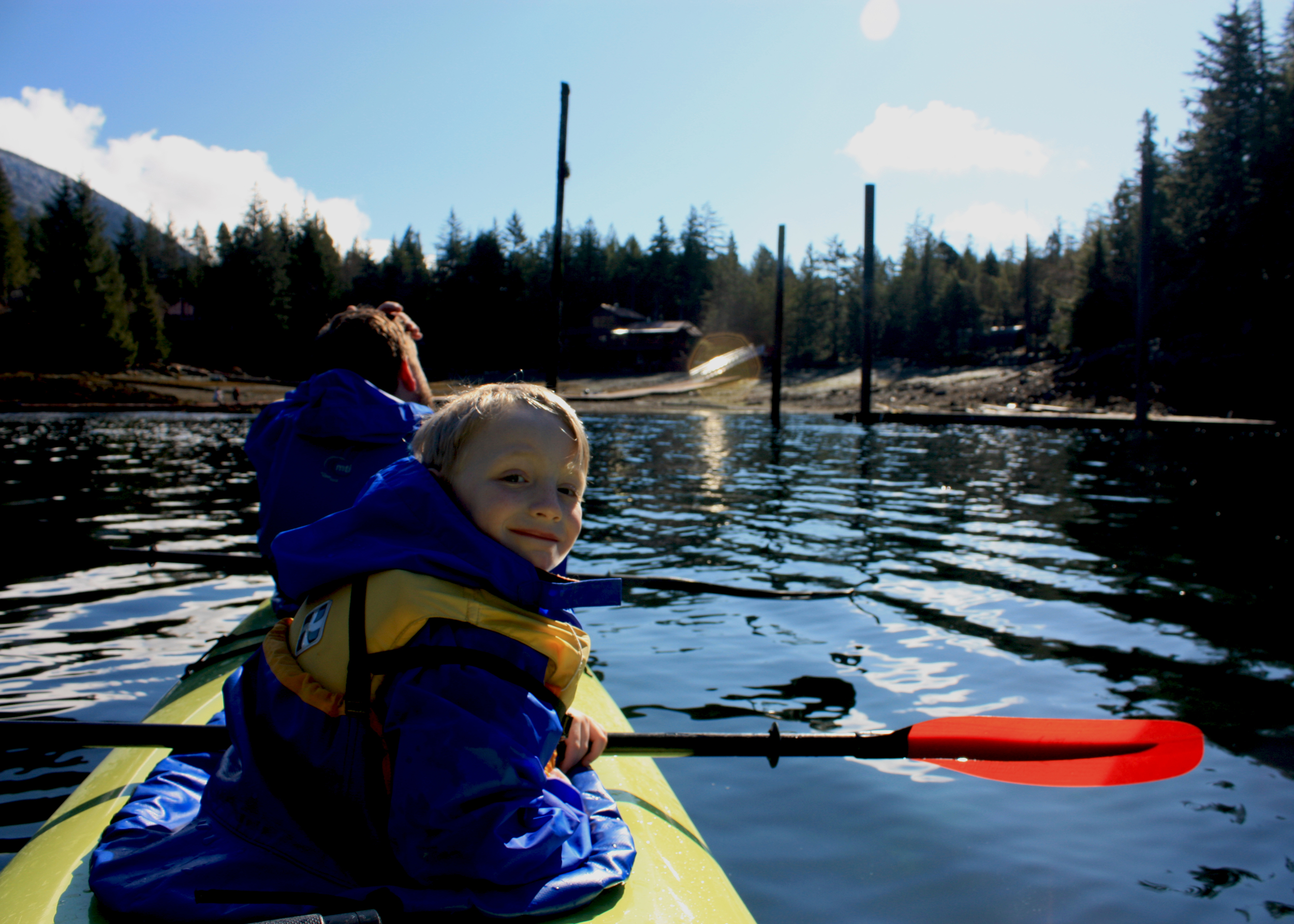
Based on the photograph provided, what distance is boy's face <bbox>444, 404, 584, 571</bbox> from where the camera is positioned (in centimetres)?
173

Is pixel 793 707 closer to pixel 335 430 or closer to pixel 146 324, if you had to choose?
pixel 335 430

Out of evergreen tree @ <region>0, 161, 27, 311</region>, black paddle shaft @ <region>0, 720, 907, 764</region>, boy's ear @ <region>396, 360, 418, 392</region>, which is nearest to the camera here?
black paddle shaft @ <region>0, 720, 907, 764</region>

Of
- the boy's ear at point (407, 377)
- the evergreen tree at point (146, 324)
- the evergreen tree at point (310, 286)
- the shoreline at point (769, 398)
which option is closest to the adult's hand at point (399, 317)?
the boy's ear at point (407, 377)

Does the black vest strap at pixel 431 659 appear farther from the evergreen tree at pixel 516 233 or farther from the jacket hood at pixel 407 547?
the evergreen tree at pixel 516 233

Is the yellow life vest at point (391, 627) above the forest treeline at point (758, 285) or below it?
below

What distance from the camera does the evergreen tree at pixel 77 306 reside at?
43.0m

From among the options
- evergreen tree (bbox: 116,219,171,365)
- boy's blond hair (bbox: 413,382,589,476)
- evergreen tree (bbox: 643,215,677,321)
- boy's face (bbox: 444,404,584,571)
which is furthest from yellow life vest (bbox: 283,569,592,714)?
evergreen tree (bbox: 643,215,677,321)

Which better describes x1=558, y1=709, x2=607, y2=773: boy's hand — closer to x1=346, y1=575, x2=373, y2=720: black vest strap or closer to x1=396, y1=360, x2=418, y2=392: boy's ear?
x1=346, y1=575, x2=373, y2=720: black vest strap

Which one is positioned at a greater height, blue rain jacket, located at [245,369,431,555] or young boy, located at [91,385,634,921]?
blue rain jacket, located at [245,369,431,555]

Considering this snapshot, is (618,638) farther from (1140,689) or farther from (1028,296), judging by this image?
(1028,296)

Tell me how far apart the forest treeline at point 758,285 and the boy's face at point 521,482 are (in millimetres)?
16578

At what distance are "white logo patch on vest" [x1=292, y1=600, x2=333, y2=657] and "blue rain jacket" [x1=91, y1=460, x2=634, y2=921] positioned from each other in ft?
0.16

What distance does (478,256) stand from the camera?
5934cm

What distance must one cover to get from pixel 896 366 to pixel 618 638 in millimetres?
54146
